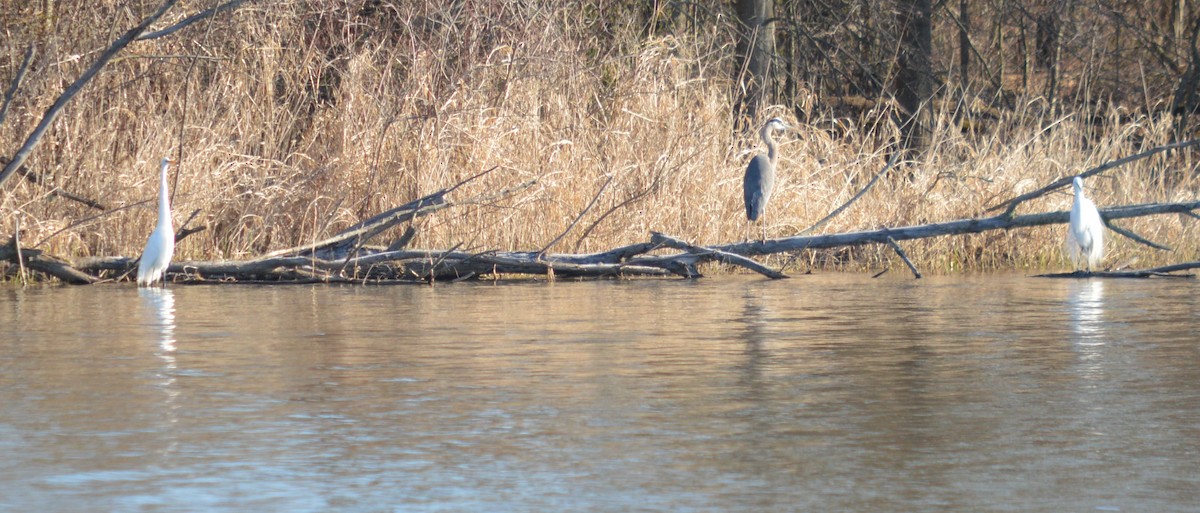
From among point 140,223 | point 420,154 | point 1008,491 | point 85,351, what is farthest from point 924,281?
point 1008,491

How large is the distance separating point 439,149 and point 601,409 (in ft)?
23.0

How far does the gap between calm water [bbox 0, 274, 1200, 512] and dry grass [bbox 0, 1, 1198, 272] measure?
9.91 feet

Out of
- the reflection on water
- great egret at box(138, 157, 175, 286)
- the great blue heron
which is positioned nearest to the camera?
Result: the reflection on water

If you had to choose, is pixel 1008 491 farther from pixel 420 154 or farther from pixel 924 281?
pixel 420 154

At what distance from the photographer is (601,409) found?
4469mm

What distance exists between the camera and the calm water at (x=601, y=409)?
11.0 feet

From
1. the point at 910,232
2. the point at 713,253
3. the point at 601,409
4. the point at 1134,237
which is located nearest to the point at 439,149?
the point at 713,253

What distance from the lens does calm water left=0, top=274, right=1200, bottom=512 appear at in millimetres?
3338

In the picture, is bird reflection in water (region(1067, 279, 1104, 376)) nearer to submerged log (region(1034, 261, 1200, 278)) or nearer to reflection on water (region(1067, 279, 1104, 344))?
reflection on water (region(1067, 279, 1104, 344))

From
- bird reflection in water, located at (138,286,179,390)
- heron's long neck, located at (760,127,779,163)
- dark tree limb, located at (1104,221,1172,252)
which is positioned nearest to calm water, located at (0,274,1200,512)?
bird reflection in water, located at (138,286,179,390)

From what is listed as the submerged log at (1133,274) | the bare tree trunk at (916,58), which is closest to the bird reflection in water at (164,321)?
the submerged log at (1133,274)

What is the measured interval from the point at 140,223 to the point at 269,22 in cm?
243

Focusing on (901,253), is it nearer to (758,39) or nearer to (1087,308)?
(1087,308)

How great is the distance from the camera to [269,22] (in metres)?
12.4
